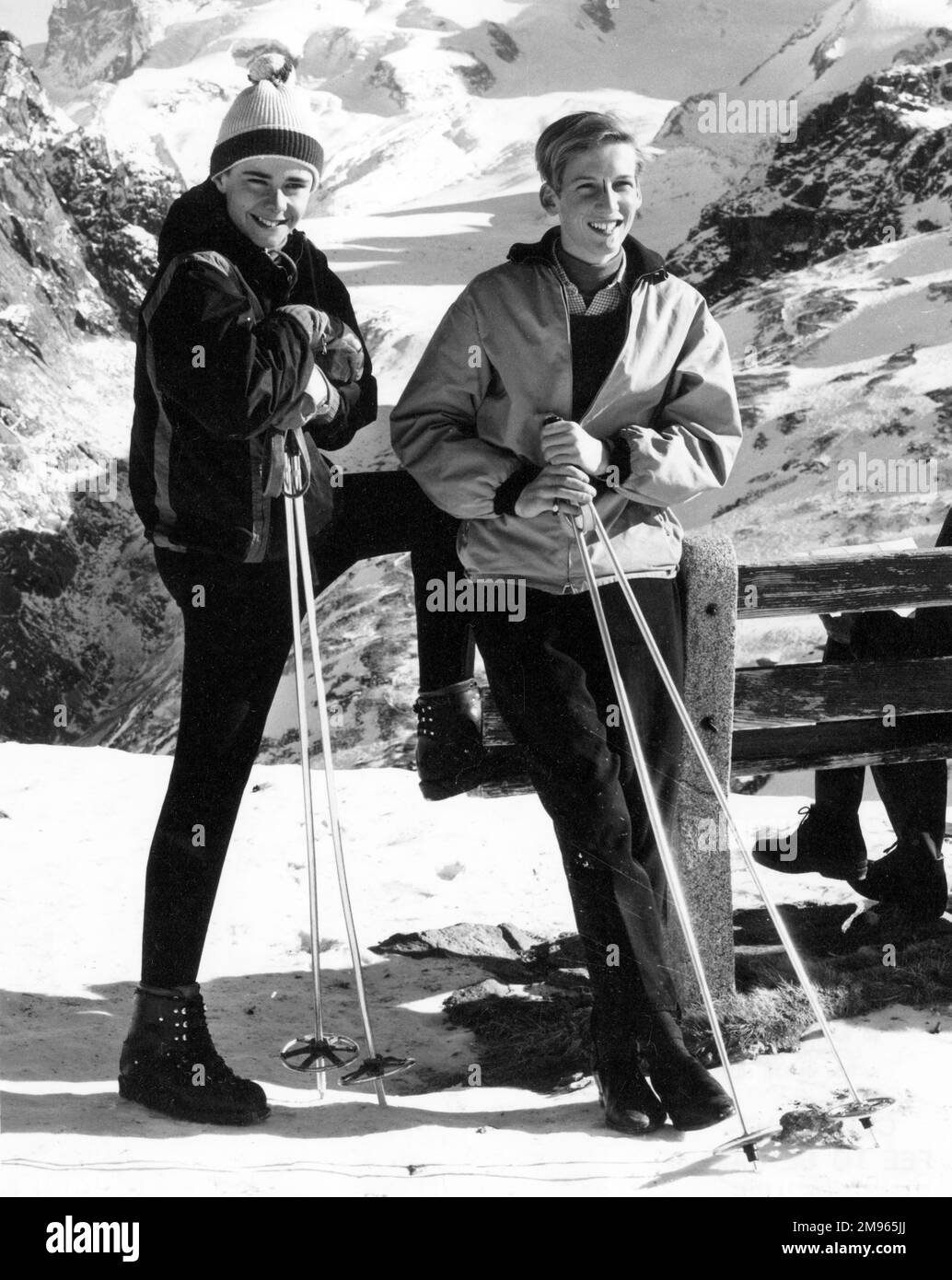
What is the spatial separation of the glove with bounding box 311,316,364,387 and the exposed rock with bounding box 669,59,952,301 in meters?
54.0

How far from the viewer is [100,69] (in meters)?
182

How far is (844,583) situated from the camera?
4148 millimetres

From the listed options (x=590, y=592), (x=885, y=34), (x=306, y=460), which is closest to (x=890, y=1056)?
(x=590, y=592)

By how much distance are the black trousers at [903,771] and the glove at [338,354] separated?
2.03 m

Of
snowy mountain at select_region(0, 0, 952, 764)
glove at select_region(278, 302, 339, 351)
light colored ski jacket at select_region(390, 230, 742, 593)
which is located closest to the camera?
glove at select_region(278, 302, 339, 351)

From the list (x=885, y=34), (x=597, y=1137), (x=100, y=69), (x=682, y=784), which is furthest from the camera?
(x=100, y=69)

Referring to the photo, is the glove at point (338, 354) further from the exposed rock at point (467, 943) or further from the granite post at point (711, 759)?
the exposed rock at point (467, 943)

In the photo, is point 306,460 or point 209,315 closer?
point 209,315

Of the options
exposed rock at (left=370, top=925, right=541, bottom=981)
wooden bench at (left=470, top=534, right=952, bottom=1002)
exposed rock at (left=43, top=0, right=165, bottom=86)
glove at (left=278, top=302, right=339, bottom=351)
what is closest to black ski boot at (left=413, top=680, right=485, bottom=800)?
wooden bench at (left=470, top=534, right=952, bottom=1002)

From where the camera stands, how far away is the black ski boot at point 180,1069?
11.0 ft

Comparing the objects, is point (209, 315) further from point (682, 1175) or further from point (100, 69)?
point (100, 69)

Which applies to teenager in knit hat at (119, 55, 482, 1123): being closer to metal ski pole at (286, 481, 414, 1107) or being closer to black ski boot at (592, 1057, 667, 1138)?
metal ski pole at (286, 481, 414, 1107)

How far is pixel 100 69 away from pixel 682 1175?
7839 inches

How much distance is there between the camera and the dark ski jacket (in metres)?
3.15
